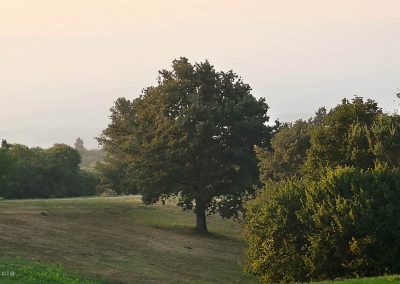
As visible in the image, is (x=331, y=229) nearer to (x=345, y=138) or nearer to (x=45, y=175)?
(x=345, y=138)

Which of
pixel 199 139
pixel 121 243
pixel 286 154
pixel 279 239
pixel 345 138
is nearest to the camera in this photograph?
pixel 279 239

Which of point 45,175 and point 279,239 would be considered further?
point 45,175

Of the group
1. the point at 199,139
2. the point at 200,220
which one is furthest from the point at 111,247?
the point at 200,220

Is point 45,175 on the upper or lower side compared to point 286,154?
lower

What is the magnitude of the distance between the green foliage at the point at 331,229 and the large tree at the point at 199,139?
1707cm

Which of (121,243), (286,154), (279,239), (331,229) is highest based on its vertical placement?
(286,154)

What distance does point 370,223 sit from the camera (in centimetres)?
3253

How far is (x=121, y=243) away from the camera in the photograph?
43.2 meters

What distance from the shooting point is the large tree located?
174 feet

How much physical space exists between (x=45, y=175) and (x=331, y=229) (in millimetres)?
65952

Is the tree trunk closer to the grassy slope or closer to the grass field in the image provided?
the grassy slope

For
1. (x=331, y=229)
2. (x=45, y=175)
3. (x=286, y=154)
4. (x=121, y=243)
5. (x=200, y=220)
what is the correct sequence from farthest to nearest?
1. (x=45, y=175)
2. (x=200, y=220)
3. (x=286, y=154)
4. (x=121, y=243)
5. (x=331, y=229)

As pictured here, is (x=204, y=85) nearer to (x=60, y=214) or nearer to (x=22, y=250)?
(x=60, y=214)

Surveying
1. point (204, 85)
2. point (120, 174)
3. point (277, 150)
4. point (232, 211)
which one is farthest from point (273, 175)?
point (120, 174)
